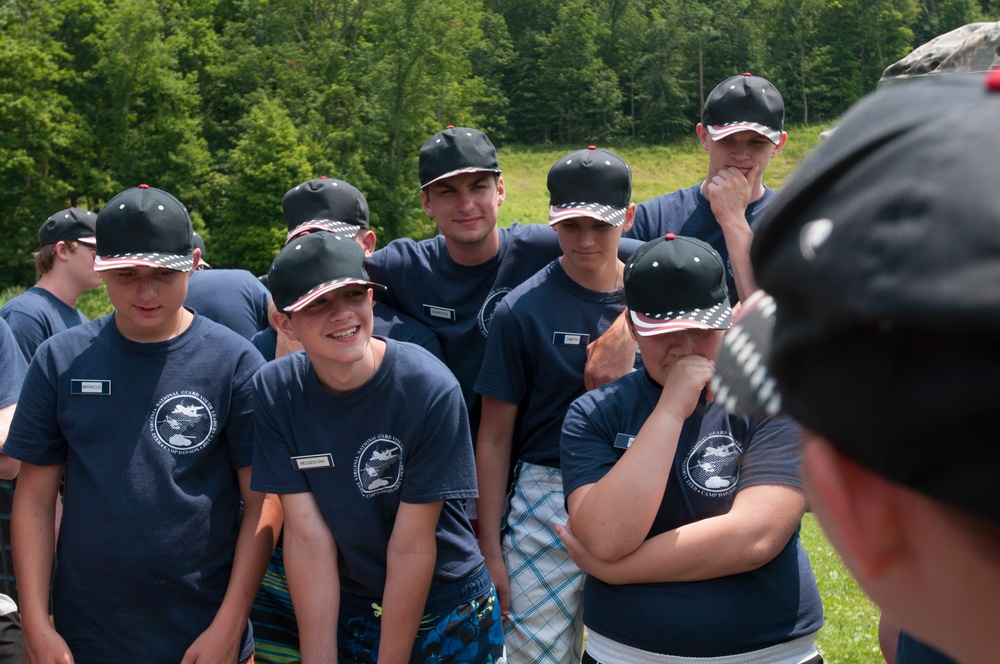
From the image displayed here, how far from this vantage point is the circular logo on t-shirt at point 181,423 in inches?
135

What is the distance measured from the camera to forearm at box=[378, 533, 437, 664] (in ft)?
10.7

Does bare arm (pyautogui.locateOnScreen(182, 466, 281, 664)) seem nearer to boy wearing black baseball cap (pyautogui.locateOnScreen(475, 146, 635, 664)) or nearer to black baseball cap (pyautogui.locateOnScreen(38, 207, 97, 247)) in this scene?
boy wearing black baseball cap (pyautogui.locateOnScreen(475, 146, 635, 664))

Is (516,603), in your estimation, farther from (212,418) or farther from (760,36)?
(760,36)

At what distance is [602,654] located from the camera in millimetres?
3000

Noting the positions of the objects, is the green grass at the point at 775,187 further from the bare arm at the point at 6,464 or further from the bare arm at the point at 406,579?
the bare arm at the point at 6,464

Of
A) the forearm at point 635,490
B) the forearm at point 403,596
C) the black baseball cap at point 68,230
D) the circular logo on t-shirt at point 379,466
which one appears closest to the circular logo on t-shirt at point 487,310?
the circular logo on t-shirt at point 379,466

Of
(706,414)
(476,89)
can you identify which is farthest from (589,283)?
(476,89)

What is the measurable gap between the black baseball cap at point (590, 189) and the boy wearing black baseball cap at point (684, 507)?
71 cm

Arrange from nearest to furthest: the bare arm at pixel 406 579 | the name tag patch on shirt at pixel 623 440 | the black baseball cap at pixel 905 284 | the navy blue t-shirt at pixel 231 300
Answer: the black baseball cap at pixel 905 284, the name tag patch on shirt at pixel 623 440, the bare arm at pixel 406 579, the navy blue t-shirt at pixel 231 300

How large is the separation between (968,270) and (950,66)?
217 centimetres

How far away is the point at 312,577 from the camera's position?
336 cm

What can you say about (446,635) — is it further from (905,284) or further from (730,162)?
(905,284)

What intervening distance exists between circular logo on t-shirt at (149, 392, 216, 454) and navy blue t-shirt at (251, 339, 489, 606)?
0.21m

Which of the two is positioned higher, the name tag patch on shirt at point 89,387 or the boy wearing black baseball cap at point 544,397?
the name tag patch on shirt at point 89,387
